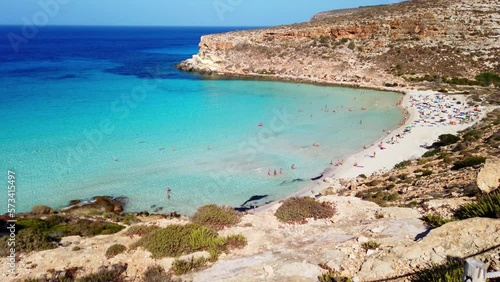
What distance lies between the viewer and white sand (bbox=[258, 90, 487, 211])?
70.4 feet

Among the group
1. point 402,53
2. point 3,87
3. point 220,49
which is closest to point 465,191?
point 402,53

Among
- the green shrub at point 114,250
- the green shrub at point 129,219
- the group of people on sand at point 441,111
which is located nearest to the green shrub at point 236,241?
the green shrub at point 114,250

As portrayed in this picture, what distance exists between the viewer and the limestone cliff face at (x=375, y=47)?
180ft

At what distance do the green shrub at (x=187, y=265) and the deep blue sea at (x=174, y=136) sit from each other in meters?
9.58

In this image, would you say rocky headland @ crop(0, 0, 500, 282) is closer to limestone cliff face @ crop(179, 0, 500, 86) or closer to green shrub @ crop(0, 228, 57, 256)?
green shrub @ crop(0, 228, 57, 256)

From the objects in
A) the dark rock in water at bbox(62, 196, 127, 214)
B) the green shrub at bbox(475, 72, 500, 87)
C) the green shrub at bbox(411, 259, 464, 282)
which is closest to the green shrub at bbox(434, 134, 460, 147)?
the green shrub at bbox(411, 259, 464, 282)

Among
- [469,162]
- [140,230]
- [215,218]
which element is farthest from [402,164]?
[140,230]

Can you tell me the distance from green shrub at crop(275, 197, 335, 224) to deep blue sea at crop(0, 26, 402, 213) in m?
7.24

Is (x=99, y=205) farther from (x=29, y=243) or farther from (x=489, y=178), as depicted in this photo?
(x=489, y=178)

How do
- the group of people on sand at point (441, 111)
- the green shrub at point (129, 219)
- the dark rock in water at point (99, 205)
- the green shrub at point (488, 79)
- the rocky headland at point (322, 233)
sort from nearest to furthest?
the rocky headland at point (322, 233) → the green shrub at point (129, 219) → the dark rock in water at point (99, 205) → the group of people on sand at point (441, 111) → the green shrub at point (488, 79)

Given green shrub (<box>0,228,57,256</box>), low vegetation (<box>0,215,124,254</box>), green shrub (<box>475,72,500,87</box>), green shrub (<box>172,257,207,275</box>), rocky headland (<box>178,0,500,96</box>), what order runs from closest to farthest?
green shrub (<box>172,257,207,275</box>) → green shrub (<box>0,228,57,256</box>) → low vegetation (<box>0,215,124,254</box>) → green shrub (<box>475,72,500,87</box>) → rocky headland (<box>178,0,500,96</box>)

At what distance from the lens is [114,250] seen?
9672 millimetres

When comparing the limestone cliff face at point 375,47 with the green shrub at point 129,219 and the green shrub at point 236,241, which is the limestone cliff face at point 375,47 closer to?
the green shrub at point 129,219

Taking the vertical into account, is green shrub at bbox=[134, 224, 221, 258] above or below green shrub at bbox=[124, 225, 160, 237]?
above
